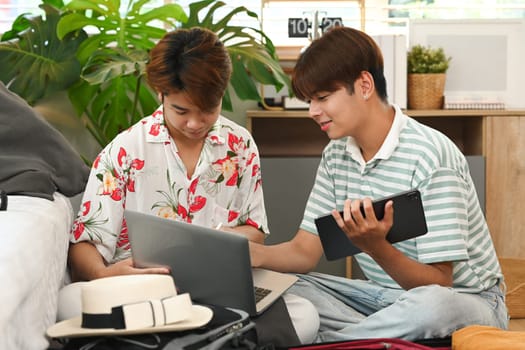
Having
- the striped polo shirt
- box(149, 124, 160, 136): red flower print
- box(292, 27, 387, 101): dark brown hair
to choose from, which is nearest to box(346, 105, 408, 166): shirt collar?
the striped polo shirt

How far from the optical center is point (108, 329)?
1.31 metres

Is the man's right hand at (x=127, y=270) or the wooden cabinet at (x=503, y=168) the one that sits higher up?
the man's right hand at (x=127, y=270)

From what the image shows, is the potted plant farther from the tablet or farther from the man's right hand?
the man's right hand

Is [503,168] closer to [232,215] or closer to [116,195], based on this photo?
[232,215]

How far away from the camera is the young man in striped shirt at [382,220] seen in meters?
1.76

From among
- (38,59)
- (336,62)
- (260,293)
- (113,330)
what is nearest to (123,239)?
(260,293)

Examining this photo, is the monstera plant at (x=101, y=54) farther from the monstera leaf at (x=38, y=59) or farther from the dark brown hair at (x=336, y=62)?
the dark brown hair at (x=336, y=62)

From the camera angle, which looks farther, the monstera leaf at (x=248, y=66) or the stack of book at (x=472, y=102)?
the stack of book at (x=472, y=102)

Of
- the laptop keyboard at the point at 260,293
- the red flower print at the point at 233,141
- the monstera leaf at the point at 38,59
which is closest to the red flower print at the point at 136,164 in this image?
the red flower print at the point at 233,141

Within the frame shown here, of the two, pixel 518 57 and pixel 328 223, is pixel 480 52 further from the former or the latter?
pixel 328 223

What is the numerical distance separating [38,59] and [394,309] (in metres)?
1.74

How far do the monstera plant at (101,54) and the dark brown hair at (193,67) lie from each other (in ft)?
2.56

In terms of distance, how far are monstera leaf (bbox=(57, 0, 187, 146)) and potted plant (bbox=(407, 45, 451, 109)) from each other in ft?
3.13

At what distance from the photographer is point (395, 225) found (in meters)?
1.72
